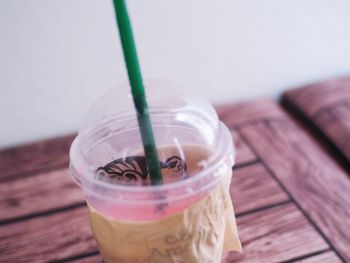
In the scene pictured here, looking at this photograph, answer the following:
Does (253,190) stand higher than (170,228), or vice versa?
(170,228)

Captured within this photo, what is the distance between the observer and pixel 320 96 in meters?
0.88

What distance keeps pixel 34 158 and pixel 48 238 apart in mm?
203

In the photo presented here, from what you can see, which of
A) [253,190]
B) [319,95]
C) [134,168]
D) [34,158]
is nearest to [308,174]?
[253,190]

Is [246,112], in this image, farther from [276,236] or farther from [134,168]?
[134,168]

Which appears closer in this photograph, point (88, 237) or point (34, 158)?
point (88, 237)

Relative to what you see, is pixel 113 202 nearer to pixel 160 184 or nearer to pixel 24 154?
pixel 160 184

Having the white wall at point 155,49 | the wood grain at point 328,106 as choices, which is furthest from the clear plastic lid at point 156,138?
the wood grain at point 328,106

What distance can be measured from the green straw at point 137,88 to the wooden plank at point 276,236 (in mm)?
212

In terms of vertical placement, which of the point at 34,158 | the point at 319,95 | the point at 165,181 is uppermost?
the point at 165,181

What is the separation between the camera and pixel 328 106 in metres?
0.84

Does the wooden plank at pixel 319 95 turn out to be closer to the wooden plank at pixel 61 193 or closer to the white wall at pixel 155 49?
the white wall at pixel 155 49

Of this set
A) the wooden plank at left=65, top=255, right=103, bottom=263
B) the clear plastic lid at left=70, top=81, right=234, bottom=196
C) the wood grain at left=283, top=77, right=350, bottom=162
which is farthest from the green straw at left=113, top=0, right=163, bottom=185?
the wood grain at left=283, top=77, right=350, bottom=162

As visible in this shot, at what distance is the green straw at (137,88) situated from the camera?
0.38 m

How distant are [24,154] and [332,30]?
2.21ft
